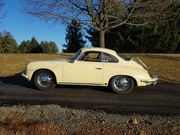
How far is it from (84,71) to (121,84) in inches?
51.2

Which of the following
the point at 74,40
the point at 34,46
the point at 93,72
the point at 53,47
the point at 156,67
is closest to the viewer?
the point at 93,72

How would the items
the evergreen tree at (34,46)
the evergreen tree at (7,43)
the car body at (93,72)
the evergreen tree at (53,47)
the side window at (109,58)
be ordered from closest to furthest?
the car body at (93,72) → the side window at (109,58) → the evergreen tree at (7,43) → the evergreen tree at (34,46) → the evergreen tree at (53,47)

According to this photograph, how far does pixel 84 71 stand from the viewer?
14.6 ft

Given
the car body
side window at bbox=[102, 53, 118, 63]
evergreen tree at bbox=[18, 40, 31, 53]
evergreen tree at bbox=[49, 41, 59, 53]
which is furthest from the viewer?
evergreen tree at bbox=[49, 41, 59, 53]

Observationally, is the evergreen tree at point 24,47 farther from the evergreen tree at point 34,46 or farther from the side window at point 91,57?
the side window at point 91,57

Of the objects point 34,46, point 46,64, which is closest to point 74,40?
point 34,46

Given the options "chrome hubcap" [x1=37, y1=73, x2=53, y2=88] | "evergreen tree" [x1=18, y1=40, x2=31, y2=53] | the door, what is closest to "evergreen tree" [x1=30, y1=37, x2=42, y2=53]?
"evergreen tree" [x1=18, y1=40, x2=31, y2=53]

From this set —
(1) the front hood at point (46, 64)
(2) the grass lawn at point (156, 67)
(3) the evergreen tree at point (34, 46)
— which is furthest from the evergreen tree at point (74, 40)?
(1) the front hood at point (46, 64)

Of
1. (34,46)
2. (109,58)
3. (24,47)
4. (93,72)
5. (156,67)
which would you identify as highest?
(34,46)

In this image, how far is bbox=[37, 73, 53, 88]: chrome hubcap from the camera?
4695 millimetres

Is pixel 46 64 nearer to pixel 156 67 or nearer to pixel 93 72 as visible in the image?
pixel 93 72

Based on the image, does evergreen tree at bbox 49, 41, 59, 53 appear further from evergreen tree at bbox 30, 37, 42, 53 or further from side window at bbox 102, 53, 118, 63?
side window at bbox 102, 53, 118, 63

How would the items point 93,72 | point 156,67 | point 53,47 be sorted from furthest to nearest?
point 53,47, point 156,67, point 93,72

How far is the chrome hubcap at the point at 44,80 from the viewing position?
185 inches
